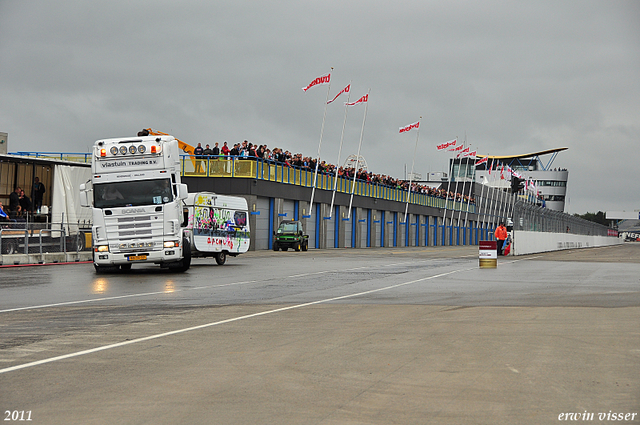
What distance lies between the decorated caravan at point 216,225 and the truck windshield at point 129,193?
4.19 meters

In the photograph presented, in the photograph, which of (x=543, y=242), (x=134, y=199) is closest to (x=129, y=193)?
(x=134, y=199)

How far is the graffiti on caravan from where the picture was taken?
21219mm

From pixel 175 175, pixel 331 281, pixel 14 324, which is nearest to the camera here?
pixel 14 324

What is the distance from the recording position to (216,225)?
28.0 metres

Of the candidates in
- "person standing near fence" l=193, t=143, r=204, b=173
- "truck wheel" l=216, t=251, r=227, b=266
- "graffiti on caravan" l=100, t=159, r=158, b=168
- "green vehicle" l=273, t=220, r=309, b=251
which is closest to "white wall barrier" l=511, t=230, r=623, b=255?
"green vehicle" l=273, t=220, r=309, b=251

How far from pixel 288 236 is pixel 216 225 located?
22167 mm

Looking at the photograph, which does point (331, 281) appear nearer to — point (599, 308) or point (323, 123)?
point (599, 308)

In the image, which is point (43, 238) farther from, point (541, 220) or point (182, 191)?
point (541, 220)

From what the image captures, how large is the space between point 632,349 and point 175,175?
15499mm

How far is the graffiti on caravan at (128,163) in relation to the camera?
21219 mm

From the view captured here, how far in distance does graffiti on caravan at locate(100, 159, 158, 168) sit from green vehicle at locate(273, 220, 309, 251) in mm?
28873

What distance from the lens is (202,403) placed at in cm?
596

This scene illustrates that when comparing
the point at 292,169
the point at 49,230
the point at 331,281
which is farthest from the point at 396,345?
the point at 292,169

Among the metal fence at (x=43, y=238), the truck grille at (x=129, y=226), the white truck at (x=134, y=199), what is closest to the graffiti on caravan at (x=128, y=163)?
the white truck at (x=134, y=199)
